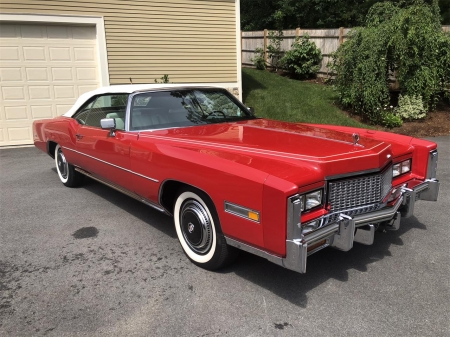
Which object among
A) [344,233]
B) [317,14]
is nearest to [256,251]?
[344,233]

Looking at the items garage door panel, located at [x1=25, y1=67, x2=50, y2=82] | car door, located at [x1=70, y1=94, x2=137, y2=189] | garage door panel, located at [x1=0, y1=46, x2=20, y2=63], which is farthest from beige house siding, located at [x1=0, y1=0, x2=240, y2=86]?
car door, located at [x1=70, y1=94, x2=137, y2=189]

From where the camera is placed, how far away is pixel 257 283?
3146 mm

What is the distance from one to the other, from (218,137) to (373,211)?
1435mm

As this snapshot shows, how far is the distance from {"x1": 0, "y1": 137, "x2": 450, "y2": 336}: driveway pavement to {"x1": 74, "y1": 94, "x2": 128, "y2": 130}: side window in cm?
117

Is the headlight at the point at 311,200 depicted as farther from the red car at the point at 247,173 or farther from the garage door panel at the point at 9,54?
the garage door panel at the point at 9,54

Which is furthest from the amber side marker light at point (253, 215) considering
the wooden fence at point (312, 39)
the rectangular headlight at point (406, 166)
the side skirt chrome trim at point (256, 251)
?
the wooden fence at point (312, 39)

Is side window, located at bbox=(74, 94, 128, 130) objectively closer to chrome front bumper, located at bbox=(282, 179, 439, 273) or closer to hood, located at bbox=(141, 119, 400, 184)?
hood, located at bbox=(141, 119, 400, 184)

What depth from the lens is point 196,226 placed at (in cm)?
334

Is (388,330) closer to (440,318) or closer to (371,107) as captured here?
(440,318)

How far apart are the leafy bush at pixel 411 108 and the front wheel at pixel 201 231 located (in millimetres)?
8762

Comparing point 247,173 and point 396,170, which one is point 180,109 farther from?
point 396,170

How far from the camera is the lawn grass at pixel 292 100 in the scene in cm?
1122

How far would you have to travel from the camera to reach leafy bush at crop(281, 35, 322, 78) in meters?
15.4

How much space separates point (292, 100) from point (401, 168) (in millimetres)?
9079
